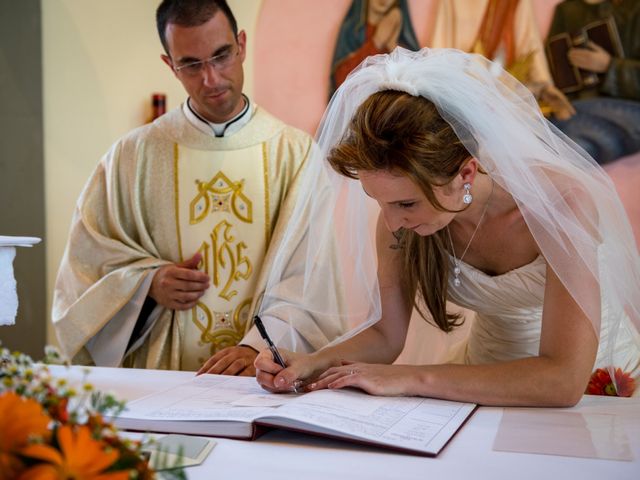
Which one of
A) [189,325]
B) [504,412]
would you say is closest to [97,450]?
[504,412]

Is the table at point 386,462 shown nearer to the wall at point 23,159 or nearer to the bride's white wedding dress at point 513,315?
the bride's white wedding dress at point 513,315

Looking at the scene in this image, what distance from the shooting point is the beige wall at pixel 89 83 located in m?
4.89

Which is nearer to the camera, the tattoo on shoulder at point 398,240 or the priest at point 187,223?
the tattoo on shoulder at point 398,240

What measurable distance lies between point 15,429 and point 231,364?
1.74 meters

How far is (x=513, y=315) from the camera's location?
8.89 ft

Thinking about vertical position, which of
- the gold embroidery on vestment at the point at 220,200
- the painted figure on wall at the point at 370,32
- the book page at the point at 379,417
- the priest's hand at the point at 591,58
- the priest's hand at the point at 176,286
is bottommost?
the book page at the point at 379,417

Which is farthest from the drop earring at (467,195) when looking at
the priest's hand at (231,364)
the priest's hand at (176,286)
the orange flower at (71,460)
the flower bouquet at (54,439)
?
the orange flower at (71,460)

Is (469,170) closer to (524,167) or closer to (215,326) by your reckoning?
(524,167)

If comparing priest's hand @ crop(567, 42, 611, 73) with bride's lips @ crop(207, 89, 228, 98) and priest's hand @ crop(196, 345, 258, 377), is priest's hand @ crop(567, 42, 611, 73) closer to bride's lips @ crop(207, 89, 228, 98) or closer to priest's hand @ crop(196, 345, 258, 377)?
bride's lips @ crop(207, 89, 228, 98)

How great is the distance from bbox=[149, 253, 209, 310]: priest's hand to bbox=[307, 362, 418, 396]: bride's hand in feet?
3.40

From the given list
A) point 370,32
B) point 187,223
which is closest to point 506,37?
point 370,32

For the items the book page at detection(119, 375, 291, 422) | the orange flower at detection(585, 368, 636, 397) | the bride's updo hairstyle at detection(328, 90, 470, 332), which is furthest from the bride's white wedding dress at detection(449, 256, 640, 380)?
the book page at detection(119, 375, 291, 422)

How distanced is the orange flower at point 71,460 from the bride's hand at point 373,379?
118 centimetres

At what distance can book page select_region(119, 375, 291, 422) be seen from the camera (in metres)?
1.79
